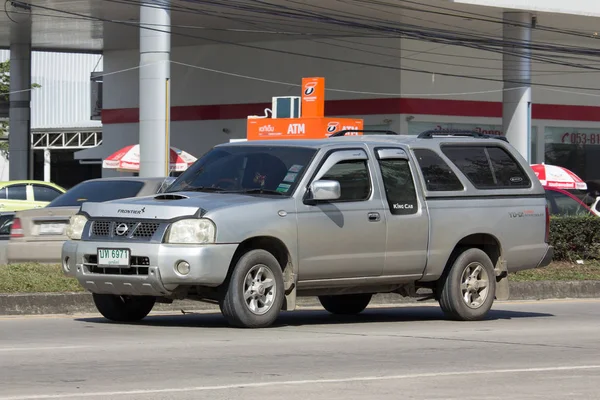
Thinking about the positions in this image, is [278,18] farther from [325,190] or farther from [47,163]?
[47,163]

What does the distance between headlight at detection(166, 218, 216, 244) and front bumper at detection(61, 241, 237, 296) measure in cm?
6

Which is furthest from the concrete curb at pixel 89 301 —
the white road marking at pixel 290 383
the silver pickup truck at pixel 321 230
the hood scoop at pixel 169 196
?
the white road marking at pixel 290 383

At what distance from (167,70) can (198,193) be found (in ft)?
62.3

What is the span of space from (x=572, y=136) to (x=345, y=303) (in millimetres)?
31406

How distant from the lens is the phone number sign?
43094mm

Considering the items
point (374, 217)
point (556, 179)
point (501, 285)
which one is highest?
point (556, 179)

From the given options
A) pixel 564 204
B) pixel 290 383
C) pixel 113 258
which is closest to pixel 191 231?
pixel 113 258

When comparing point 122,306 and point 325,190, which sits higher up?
point 325,190

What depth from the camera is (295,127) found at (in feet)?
95.6

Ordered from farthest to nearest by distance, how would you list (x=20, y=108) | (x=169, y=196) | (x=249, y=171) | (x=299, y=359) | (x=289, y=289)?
(x=20, y=108) < (x=249, y=171) < (x=289, y=289) < (x=169, y=196) < (x=299, y=359)

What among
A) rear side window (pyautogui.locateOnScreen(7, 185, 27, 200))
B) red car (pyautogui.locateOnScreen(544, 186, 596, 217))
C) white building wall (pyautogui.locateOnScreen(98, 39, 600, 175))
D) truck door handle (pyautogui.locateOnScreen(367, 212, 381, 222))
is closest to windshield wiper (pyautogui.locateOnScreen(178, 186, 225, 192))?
truck door handle (pyautogui.locateOnScreen(367, 212, 381, 222))

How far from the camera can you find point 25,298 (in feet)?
43.2

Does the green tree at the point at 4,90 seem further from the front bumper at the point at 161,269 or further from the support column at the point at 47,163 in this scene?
the front bumper at the point at 161,269

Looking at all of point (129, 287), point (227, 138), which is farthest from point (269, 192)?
point (227, 138)
